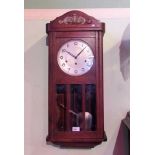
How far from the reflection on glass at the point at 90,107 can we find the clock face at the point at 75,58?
5.2 inches

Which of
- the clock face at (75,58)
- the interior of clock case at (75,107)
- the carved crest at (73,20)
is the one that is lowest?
the interior of clock case at (75,107)

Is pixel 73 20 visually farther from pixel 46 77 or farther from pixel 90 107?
pixel 90 107

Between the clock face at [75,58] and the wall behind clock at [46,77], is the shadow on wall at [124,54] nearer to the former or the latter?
the wall behind clock at [46,77]

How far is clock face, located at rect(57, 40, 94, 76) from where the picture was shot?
1881 mm

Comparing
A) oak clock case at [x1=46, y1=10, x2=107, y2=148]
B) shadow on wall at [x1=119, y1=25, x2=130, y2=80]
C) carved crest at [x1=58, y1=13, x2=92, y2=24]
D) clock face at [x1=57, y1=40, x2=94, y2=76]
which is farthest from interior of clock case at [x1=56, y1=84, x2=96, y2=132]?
carved crest at [x1=58, y1=13, x2=92, y2=24]

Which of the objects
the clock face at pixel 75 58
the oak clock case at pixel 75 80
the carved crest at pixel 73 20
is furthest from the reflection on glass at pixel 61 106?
the carved crest at pixel 73 20

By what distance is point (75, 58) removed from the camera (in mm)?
1916

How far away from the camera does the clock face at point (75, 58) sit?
6.17 feet

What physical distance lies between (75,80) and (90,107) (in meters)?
0.23

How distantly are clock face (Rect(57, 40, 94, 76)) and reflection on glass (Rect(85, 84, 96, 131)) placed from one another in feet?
0.43

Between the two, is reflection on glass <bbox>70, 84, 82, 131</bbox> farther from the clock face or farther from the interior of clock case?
the clock face
